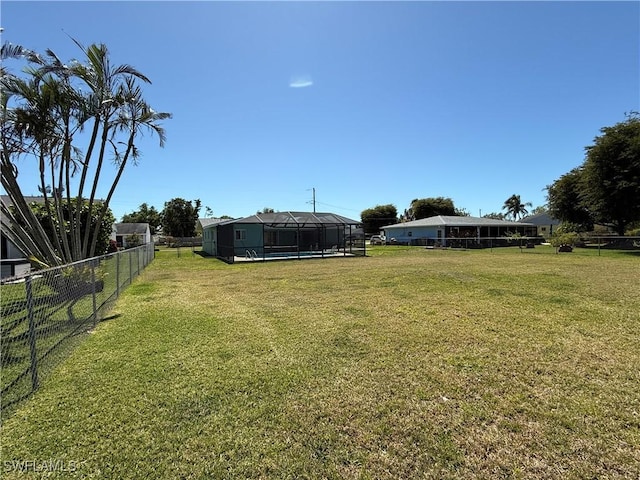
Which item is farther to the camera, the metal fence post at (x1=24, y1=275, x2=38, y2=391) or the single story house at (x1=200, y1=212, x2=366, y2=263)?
the single story house at (x1=200, y1=212, x2=366, y2=263)

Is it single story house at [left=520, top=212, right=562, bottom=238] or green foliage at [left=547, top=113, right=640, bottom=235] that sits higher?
green foliage at [left=547, top=113, right=640, bottom=235]

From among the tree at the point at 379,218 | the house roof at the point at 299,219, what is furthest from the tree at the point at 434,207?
the house roof at the point at 299,219

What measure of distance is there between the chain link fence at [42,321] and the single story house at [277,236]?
40.3ft

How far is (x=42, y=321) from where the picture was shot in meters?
4.52

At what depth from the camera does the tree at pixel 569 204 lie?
102ft

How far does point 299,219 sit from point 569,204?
2653 centimetres

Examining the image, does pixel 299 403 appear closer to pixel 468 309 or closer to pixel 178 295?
pixel 468 309

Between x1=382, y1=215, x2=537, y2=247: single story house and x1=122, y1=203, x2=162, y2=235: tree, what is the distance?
44.1 meters

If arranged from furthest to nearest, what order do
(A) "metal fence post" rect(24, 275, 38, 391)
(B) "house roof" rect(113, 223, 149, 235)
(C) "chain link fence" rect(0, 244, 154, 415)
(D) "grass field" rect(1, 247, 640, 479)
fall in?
(B) "house roof" rect(113, 223, 149, 235) < (C) "chain link fence" rect(0, 244, 154, 415) < (A) "metal fence post" rect(24, 275, 38, 391) < (D) "grass field" rect(1, 247, 640, 479)

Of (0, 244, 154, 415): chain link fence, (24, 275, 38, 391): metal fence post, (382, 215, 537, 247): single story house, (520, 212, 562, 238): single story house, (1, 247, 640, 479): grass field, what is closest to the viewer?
(1, 247, 640, 479): grass field

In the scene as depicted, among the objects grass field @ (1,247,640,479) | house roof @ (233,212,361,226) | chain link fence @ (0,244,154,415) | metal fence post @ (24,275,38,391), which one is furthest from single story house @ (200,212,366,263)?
metal fence post @ (24,275,38,391)

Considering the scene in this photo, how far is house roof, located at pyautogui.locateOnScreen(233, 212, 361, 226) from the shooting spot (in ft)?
69.2

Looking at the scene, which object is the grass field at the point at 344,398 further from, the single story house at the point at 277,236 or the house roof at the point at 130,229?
the house roof at the point at 130,229

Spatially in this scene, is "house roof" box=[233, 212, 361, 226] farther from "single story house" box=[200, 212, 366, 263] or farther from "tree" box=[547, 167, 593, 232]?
"tree" box=[547, 167, 593, 232]
